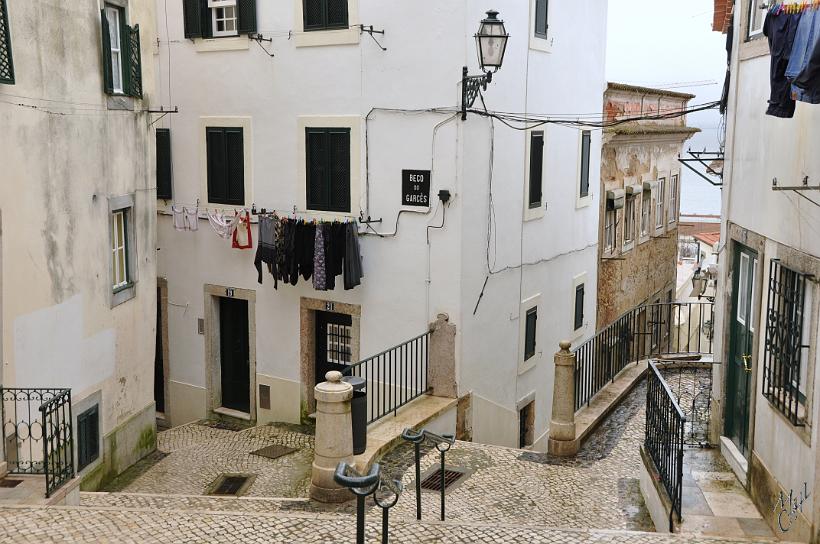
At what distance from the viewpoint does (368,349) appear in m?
14.2

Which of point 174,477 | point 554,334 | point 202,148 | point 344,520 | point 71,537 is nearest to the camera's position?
point 71,537

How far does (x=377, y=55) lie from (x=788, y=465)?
8327mm

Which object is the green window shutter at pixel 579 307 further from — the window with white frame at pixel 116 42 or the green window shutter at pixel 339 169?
the window with white frame at pixel 116 42

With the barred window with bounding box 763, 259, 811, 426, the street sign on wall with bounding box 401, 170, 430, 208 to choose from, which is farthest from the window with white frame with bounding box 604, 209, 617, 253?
the barred window with bounding box 763, 259, 811, 426

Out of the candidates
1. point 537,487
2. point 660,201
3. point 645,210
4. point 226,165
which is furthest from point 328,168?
point 660,201

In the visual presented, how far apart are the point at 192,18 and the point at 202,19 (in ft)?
0.72

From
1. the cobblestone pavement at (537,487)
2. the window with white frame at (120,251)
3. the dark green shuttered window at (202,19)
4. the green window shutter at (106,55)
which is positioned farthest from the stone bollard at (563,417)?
the dark green shuttered window at (202,19)

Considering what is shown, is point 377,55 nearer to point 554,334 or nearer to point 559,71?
point 559,71

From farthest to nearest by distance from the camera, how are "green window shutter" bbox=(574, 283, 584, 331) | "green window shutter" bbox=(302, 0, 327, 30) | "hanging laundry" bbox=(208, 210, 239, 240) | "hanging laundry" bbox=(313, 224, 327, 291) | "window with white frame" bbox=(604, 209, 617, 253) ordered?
"window with white frame" bbox=(604, 209, 617, 253), "green window shutter" bbox=(574, 283, 584, 331), "hanging laundry" bbox=(208, 210, 239, 240), "green window shutter" bbox=(302, 0, 327, 30), "hanging laundry" bbox=(313, 224, 327, 291)

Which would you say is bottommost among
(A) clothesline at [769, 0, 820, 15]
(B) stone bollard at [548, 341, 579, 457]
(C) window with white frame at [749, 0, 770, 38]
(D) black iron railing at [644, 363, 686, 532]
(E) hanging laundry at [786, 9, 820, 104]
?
(B) stone bollard at [548, 341, 579, 457]

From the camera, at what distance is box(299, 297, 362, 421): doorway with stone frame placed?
1447 cm

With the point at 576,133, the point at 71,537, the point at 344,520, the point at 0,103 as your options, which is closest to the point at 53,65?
the point at 0,103

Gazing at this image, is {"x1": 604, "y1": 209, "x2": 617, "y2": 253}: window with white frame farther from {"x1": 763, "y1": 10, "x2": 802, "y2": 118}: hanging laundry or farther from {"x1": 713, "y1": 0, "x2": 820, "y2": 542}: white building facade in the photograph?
{"x1": 763, "y1": 10, "x2": 802, "y2": 118}: hanging laundry

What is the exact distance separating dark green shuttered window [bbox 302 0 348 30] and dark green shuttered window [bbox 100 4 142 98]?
8.51 ft
